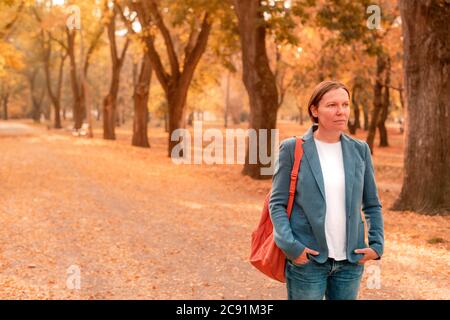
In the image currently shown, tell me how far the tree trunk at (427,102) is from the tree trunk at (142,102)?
18624 mm

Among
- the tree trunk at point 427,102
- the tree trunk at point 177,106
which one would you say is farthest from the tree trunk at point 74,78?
the tree trunk at point 427,102

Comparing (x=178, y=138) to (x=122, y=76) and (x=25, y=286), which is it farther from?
(x=122, y=76)

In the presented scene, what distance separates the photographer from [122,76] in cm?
6562

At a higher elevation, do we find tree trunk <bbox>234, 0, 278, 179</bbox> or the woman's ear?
tree trunk <bbox>234, 0, 278, 179</bbox>

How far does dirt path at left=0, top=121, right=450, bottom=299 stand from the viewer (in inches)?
246

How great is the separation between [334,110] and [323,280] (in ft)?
3.24

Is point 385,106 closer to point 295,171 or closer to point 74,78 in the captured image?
point 74,78

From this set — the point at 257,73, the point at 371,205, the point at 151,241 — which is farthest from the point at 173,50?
the point at 371,205

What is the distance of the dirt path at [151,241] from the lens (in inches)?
246

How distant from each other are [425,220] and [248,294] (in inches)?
209

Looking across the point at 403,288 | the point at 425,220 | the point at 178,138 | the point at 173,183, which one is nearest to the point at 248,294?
the point at 403,288

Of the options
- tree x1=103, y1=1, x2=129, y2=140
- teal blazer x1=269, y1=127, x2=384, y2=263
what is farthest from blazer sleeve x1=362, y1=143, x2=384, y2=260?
tree x1=103, y1=1, x2=129, y2=140

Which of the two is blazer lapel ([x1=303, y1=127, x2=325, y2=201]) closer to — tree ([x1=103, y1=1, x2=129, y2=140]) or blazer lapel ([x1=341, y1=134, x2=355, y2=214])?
blazer lapel ([x1=341, y1=134, x2=355, y2=214])

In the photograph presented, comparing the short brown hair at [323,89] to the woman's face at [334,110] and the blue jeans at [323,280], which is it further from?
the blue jeans at [323,280]
